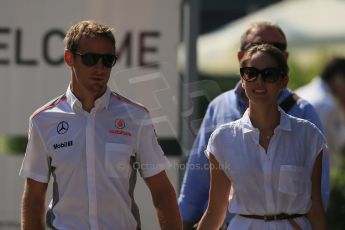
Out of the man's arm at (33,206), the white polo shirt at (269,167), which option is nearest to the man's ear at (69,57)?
the man's arm at (33,206)

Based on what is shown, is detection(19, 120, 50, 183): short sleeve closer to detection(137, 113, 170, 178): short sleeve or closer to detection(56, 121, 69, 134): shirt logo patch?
detection(56, 121, 69, 134): shirt logo patch

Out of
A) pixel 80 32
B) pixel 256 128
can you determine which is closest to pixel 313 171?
pixel 256 128

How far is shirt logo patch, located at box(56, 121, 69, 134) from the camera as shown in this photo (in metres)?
4.49

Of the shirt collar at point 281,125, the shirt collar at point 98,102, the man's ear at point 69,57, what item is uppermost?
the man's ear at point 69,57

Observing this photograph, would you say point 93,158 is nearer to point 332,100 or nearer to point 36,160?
point 36,160

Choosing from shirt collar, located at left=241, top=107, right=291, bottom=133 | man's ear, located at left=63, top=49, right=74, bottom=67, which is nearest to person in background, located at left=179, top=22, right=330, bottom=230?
shirt collar, located at left=241, top=107, right=291, bottom=133

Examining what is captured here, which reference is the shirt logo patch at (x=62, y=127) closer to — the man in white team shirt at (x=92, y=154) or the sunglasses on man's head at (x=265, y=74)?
the man in white team shirt at (x=92, y=154)

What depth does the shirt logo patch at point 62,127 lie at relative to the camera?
14.7ft

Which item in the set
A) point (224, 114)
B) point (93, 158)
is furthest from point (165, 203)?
point (224, 114)

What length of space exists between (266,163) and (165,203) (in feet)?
1.77

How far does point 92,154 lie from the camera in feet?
14.5

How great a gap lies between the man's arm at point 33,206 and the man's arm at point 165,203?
0.53 metres

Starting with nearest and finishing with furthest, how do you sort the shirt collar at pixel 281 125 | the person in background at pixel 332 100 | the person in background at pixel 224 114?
the shirt collar at pixel 281 125
the person in background at pixel 224 114
the person in background at pixel 332 100

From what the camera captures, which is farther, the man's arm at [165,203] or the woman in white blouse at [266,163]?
the man's arm at [165,203]
